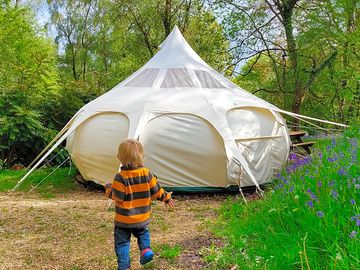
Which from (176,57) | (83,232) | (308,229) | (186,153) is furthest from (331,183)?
(176,57)

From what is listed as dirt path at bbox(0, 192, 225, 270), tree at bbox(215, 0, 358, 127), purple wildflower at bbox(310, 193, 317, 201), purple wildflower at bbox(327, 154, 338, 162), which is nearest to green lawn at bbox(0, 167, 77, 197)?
dirt path at bbox(0, 192, 225, 270)

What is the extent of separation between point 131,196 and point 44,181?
609cm

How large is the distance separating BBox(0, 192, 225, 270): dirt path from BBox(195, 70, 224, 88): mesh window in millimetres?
2593

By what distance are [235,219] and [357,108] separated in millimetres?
10122

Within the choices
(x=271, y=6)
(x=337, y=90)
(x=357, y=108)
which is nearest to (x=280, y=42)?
(x=271, y=6)

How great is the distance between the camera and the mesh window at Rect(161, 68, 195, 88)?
8462 millimetres

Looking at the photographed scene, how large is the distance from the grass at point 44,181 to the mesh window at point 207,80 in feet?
11.6

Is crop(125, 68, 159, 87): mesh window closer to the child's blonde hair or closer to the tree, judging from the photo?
the child's blonde hair

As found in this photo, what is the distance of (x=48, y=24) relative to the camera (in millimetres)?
25266

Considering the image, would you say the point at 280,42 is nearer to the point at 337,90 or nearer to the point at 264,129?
the point at 337,90

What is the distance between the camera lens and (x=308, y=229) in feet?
10.1

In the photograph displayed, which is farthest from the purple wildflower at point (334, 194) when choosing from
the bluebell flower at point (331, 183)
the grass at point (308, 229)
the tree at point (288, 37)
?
the tree at point (288, 37)

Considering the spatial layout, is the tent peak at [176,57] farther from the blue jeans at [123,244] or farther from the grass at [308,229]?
the blue jeans at [123,244]

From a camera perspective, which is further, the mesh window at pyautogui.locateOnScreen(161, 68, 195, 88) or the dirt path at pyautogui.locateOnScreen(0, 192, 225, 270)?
the mesh window at pyautogui.locateOnScreen(161, 68, 195, 88)
